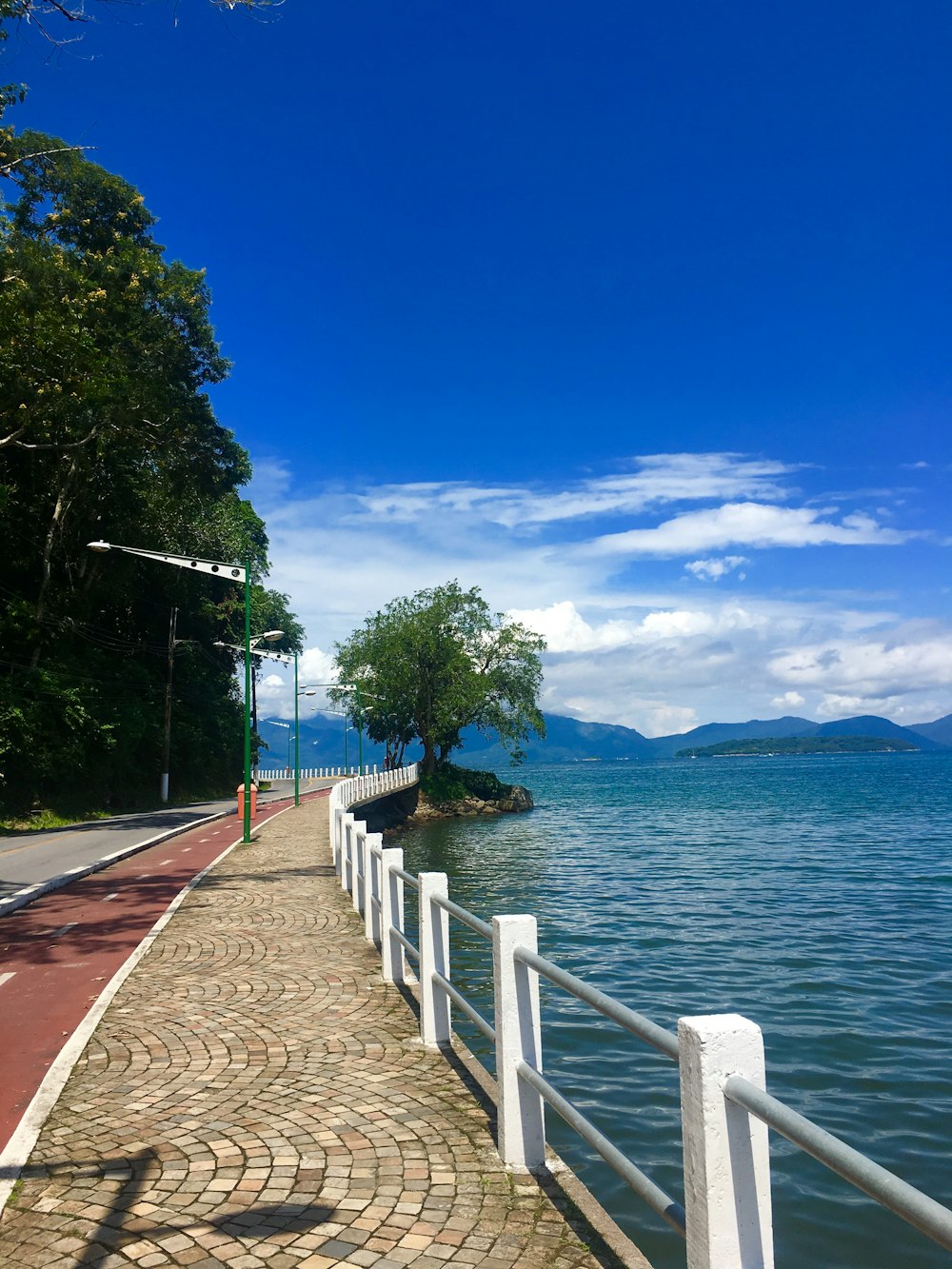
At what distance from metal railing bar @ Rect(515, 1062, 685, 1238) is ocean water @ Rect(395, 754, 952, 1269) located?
265 cm

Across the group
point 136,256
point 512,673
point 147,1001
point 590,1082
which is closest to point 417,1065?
point 147,1001

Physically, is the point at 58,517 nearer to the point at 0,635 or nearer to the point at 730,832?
the point at 0,635

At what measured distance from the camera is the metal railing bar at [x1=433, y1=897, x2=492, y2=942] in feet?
17.9

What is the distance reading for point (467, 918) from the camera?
6082mm

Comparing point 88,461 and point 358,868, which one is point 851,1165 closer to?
point 358,868

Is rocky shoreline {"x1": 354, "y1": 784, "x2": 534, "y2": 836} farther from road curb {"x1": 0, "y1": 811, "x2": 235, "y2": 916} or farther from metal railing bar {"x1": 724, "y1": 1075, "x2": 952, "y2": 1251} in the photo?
metal railing bar {"x1": 724, "y1": 1075, "x2": 952, "y2": 1251}

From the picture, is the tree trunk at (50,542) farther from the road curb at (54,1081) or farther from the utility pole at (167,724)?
the road curb at (54,1081)

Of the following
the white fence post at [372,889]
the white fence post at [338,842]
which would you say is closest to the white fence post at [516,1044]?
the white fence post at [372,889]

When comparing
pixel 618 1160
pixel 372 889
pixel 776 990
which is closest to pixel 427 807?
pixel 776 990

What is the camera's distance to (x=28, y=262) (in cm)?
2691

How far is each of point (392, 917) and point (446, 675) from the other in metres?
54.9

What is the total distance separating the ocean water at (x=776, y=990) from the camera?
23.7 ft

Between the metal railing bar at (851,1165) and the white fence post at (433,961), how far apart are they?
4253 millimetres

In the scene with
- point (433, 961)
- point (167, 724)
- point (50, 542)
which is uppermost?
point (50, 542)
